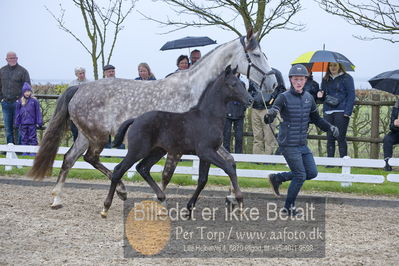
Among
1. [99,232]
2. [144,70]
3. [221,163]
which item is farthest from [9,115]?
[221,163]

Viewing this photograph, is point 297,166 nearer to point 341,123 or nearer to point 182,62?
point 341,123

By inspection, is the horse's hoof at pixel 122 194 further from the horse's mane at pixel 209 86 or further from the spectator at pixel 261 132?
the spectator at pixel 261 132

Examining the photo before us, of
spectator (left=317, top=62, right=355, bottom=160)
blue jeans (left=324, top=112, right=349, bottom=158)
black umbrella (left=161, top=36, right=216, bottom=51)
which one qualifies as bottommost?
blue jeans (left=324, top=112, right=349, bottom=158)

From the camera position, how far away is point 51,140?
9.12 metres

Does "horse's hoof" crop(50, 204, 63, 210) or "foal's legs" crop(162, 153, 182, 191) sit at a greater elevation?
"foal's legs" crop(162, 153, 182, 191)

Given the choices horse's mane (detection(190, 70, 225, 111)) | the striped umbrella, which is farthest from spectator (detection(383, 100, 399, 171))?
horse's mane (detection(190, 70, 225, 111))

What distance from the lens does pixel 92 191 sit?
10.3 meters

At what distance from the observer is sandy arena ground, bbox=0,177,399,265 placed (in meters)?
5.87

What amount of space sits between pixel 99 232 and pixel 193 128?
1633 millimetres

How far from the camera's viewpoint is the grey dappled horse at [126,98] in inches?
321

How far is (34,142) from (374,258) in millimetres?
8636

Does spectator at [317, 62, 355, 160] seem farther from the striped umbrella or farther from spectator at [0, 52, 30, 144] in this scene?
spectator at [0, 52, 30, 144]

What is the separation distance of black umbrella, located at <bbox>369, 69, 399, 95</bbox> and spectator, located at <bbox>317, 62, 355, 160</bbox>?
2.42ft

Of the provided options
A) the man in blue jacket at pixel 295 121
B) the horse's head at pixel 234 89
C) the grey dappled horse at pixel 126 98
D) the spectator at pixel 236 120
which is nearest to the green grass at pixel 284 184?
the spectator at pixel 236 120
